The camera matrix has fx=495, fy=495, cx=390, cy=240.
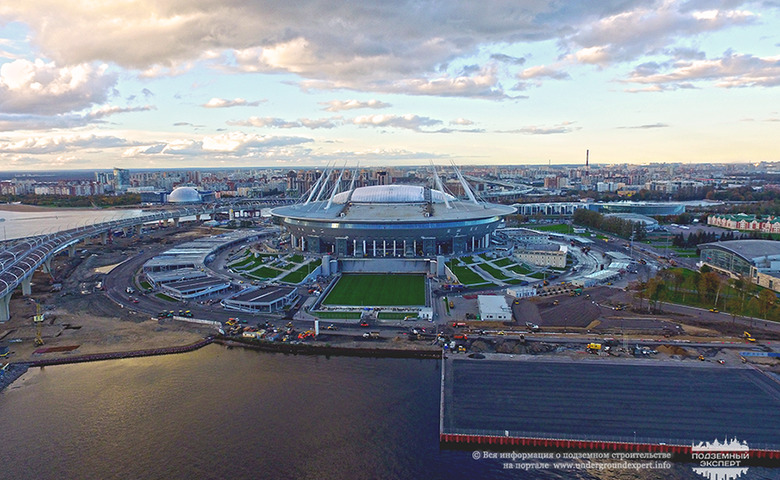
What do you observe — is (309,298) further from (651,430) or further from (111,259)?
(111,259)

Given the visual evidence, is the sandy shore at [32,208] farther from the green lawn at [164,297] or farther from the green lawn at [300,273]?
the green lawn at [300,273]

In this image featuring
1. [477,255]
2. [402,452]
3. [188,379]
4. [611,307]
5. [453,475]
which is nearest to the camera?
[453,475]

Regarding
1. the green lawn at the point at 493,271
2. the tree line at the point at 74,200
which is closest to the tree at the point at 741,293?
the green lawn at the point at 493,271

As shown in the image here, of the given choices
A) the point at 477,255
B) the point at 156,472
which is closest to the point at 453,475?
the point at 156,472

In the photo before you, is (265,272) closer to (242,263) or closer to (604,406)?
(242,263)

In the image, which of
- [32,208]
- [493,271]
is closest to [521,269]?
[493,271]

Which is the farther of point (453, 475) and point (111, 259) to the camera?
point (111, 259)
